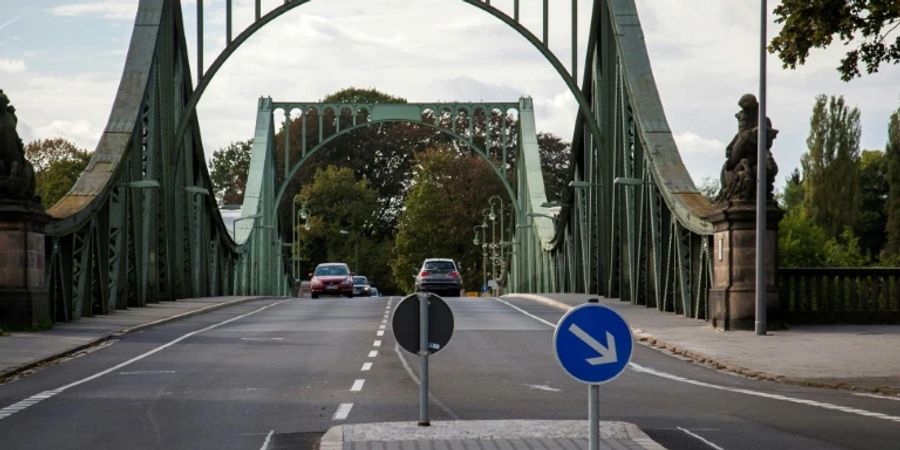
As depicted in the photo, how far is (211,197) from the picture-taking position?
52062 millimetres

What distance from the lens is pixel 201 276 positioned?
5159cm

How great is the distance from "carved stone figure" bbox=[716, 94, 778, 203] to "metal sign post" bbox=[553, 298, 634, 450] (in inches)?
737

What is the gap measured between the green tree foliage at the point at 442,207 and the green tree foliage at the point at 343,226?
3235mm

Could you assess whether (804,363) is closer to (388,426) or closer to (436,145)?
(388,426)

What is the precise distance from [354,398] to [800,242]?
67724 millimetres

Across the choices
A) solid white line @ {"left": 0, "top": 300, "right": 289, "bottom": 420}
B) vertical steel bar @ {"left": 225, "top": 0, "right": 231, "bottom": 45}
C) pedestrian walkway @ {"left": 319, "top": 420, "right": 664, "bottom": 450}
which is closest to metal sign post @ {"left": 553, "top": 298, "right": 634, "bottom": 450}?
pedestrian walkway @ {"left": 319, "top": 420, "right": 664, "bottom": 450}

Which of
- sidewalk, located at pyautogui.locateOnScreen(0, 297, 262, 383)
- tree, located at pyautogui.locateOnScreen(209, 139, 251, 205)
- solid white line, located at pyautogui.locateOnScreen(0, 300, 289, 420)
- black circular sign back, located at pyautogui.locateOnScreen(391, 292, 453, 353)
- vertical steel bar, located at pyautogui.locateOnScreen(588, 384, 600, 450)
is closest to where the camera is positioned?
vertical steel bar, located at pyautogui.locateOnScreen(588, 384, 600, 450)

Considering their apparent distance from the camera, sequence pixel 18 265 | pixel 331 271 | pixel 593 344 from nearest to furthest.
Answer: pixel 593 344 → pixel 18 265 → pixel 331 271

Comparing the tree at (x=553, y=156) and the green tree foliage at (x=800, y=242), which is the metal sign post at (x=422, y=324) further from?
the tree at (x=553, y=156)

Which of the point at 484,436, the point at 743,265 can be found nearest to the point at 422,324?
the point at 484,436

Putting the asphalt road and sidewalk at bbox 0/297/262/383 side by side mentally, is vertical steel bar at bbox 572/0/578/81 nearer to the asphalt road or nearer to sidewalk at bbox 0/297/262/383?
sidewalk at bbox 0/297/262/383

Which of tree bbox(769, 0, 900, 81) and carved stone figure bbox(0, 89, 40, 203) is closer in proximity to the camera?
tree bbox(769, 0, 900, 81)

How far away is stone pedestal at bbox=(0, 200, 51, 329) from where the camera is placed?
2822 cm

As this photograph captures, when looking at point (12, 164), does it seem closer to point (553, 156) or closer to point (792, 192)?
point (553, 156)
